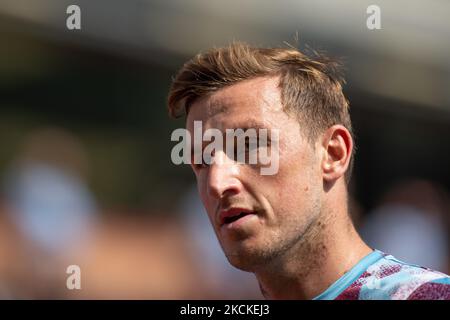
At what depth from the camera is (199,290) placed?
7125 millimetres

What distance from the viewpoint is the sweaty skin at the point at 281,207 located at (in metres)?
2.73

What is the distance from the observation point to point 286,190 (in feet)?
9.09

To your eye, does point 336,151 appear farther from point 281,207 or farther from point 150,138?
point 150,138

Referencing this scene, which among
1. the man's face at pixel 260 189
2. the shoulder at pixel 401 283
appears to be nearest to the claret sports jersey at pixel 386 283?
the shoulder at pixel 401 283

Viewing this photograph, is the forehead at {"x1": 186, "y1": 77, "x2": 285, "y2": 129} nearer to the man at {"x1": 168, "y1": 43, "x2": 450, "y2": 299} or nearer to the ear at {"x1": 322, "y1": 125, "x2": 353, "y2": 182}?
the man at {"x1": 168, "y1": 43, "x2": 450, "y2": 299}

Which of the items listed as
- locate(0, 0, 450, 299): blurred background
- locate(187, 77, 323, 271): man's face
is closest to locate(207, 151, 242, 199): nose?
locate(187, 77, 323, 271): man's face

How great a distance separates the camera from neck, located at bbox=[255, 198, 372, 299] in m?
2.75

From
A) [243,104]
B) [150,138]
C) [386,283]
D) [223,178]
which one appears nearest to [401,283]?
[386,283]

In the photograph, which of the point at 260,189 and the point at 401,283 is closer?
the point at 401,283

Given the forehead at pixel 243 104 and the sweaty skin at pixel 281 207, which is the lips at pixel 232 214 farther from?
the forehead at pixel 243 104

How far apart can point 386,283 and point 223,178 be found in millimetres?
717

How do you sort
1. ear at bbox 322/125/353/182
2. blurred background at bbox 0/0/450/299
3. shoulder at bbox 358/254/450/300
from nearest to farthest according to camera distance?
shoulder at bbox 358/254/450/300 < ear at bbox 322/125/353/182 < blurred background at bbox 0/0/450/299
